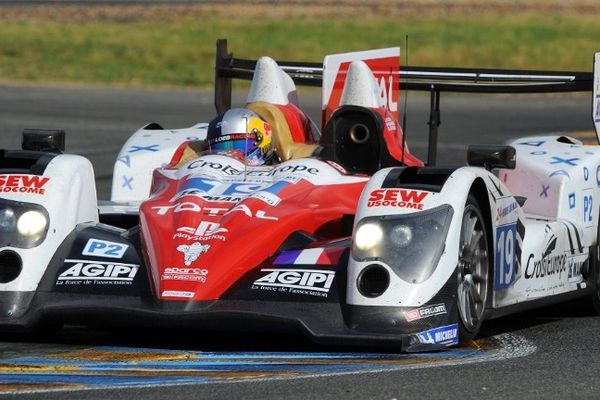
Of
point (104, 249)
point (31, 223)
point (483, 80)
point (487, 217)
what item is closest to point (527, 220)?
point (487, 217)

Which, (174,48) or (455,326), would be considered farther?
(174,48)

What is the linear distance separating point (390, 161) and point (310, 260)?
5.54ft

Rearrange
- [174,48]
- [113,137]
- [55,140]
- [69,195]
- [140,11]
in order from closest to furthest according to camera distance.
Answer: [69,195] < [55,140] < [113,137] < [174,48] < [140,11]

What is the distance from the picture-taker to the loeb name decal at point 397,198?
23.6 ft

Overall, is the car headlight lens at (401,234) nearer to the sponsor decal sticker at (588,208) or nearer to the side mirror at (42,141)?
the sponsor decal sticker at (588,208)

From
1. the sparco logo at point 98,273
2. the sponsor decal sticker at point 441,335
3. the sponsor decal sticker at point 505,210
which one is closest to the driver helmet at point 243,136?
the sparco logo at point 98,273

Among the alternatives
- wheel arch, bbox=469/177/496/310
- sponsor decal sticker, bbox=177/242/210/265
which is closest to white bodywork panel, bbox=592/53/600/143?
wheel arch, bbox=469/177/496/310

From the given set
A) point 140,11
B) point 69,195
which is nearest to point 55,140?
point 69,195

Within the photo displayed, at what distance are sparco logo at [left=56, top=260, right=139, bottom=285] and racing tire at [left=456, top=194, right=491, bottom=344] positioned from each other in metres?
1.54

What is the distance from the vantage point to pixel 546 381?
6.44 m

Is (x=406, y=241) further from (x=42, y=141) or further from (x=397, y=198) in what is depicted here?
(x=42, y=141)

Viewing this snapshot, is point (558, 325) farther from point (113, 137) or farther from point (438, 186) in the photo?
point (113, 137)

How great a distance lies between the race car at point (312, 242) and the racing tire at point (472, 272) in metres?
0.01

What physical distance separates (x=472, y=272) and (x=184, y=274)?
1415 millimetres
